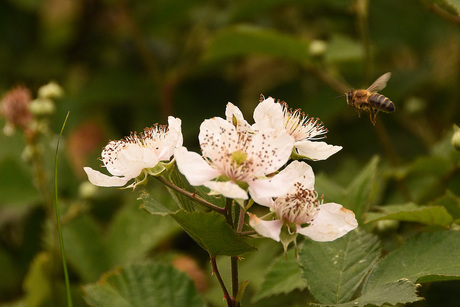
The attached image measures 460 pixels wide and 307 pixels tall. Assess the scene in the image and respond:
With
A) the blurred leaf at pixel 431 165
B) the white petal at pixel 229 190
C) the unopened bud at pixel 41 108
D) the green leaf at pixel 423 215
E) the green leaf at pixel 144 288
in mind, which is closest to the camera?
the white petal at pixel 229 190

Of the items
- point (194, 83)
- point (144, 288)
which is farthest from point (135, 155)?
point (194, 83)

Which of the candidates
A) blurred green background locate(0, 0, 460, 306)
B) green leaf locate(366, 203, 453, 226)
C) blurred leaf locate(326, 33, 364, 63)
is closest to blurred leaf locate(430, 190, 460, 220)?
green leaf locate(366, 203, 453, 226)

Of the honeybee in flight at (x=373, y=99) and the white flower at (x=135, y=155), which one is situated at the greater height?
the honeybee in flight at (x=373, y=99)

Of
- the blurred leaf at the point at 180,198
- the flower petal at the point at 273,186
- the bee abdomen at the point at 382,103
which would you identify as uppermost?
the bee abdomen at the point at 382,103

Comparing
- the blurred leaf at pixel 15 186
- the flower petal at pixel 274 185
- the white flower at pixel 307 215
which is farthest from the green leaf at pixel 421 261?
the blurred leaf at pixel 15 186

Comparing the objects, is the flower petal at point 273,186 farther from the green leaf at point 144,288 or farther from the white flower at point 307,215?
the green leaf at point 144,288

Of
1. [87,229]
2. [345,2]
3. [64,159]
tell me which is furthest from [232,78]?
[87,229]
